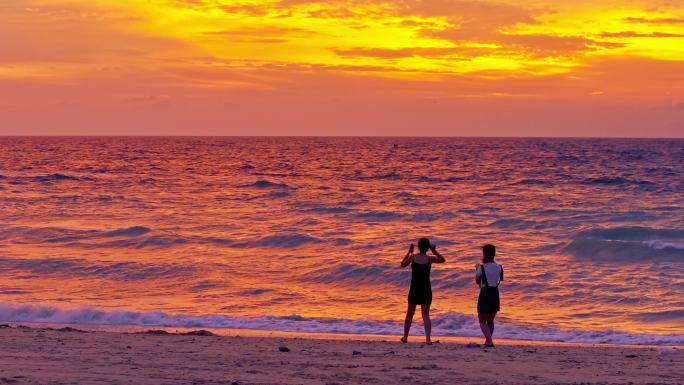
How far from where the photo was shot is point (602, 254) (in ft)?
72.5

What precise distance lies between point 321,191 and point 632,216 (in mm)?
16083

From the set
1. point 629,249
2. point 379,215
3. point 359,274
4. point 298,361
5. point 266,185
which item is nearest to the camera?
point 298,361

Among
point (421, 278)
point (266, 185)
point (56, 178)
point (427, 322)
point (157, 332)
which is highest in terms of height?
point (421, 278)

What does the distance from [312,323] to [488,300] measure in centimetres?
378

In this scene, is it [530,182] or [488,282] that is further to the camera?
[530,182]

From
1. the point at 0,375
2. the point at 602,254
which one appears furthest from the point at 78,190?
the point at 0,375

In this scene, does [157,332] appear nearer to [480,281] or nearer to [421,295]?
[421,295]

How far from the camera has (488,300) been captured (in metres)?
11.2

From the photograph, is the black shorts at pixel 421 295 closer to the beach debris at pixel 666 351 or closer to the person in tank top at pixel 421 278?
the person in tank top at pixel 421 278

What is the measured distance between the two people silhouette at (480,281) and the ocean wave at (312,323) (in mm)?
1818

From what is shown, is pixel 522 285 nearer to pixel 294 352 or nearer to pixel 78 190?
pixel 294 352

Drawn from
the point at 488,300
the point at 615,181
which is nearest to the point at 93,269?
the point at 488,300

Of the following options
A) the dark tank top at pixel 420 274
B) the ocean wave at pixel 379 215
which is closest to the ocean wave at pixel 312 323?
the dark tank top at pixel 420 274

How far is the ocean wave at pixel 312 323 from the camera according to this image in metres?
13.2
